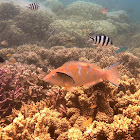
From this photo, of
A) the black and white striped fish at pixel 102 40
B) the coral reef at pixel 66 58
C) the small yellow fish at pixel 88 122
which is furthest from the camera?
the coral reef at pixel 66 58

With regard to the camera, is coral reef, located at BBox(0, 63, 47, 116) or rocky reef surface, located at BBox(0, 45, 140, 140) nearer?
rocky reef surface, located at BBox(0, 45, 140, 140)

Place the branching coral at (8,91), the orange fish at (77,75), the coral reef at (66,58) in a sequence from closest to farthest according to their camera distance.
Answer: the orange fish at (77,75)
the branching coral at (8,91)
the coral reef at (66,58)

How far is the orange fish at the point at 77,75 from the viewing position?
1.73 meters

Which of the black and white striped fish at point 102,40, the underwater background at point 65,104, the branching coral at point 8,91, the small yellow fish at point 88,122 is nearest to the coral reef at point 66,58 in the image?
the underwater background at point 65,104

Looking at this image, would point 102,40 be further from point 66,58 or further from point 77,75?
point 77,75

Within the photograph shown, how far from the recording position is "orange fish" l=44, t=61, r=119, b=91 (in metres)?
1.73

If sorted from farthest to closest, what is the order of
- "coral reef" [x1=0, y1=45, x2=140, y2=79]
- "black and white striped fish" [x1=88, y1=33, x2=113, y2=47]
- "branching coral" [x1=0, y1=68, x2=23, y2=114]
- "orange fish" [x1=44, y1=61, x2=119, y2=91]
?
"coral reef" [x1=0, y1=45, x2=140, y2=79]
"black and white striped fish" [x1=88, y1=33, x2=113, y2=47]
"branching coral" [x1=0, y1=68, x2=23, y2=114]
"orange fish" [x1=44, y1=61, x2=119, y2=91]

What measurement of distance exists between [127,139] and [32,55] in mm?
5655

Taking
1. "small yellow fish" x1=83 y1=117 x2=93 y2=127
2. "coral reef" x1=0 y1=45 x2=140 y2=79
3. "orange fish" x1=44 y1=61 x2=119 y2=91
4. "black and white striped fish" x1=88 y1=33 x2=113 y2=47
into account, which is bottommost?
"coral reef" x1=0 y1=45 x2=140 y2=79

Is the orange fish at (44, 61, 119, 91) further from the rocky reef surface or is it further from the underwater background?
the rocky reef surface

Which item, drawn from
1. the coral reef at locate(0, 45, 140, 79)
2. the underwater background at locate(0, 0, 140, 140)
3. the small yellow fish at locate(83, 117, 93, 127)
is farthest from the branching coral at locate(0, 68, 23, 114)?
the coral reef at locate(0, 45, 140, 79)

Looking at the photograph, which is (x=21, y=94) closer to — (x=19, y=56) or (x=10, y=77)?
(x=10, y=77)

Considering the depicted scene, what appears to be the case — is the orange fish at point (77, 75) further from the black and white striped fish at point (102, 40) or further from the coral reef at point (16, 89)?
the black and white striped fish at point (102, 40)

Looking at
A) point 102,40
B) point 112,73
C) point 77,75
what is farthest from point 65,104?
point 102,40
